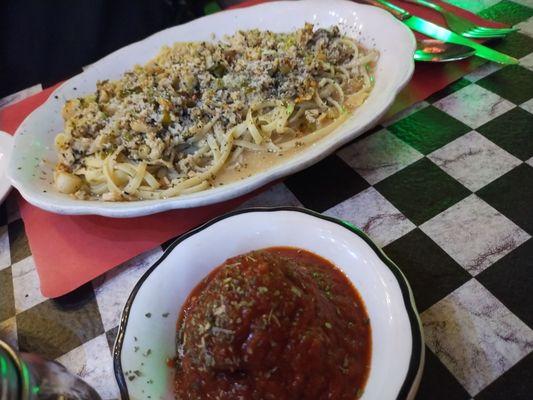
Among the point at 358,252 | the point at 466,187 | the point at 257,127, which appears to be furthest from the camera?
the point at 257,127

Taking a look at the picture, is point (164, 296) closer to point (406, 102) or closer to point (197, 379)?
point (197, 379)

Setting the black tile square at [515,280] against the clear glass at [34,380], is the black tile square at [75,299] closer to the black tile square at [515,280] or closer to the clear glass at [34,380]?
the clear glass at [34,380]

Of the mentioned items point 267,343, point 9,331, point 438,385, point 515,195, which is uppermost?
point 267,343

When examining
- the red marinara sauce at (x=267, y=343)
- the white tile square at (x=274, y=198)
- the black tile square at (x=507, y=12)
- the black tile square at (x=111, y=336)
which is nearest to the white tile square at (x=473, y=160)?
the white tile square at (x=274, y=198)

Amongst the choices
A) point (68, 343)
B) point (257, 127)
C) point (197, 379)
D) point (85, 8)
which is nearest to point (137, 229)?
point (68, 343)

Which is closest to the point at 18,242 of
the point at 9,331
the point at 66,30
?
the point at 9,331

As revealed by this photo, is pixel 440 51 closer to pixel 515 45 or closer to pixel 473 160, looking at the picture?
pixel 515 45

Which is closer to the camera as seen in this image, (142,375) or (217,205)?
(142,375)
